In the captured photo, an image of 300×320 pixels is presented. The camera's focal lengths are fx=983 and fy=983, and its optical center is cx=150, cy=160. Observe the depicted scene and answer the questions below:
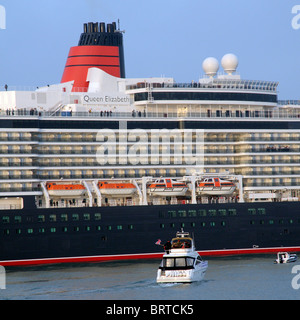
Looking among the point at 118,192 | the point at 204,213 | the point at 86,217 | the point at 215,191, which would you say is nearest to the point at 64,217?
the point at 86,217

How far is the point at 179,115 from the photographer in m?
68.8

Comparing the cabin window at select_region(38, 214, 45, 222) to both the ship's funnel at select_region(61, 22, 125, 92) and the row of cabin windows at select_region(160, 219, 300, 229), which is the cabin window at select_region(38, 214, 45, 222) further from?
the ship's funnel at select_region(61, 22, 125, 92)

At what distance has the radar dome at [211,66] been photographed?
236 ft

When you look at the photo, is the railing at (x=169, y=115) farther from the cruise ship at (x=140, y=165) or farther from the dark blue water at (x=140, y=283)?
the dark blue water at (x=140, y=283)

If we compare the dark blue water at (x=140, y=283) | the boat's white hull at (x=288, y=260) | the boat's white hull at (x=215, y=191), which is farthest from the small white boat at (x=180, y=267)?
the boat's white hull at (x=215, y=191)

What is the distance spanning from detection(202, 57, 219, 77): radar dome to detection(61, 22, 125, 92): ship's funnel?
621 centimetres

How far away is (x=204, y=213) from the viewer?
6594 centimetres

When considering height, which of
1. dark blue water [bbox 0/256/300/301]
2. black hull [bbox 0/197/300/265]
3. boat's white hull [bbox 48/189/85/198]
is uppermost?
boat's white hull [bbox 48/189/85/198]

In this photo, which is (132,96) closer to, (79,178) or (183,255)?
(79,178)

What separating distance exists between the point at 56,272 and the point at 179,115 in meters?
16.2

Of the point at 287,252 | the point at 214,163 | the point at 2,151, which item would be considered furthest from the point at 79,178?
the point at 287,252

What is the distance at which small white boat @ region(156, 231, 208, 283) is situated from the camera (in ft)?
176

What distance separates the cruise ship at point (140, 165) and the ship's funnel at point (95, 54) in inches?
4.0

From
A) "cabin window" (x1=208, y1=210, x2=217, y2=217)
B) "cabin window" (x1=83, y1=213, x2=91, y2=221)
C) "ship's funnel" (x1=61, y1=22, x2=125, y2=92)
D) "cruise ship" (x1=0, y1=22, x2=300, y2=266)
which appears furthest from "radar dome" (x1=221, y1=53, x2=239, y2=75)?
"cabin window" (x1=83, y1=213, x2=91, y2=221)
